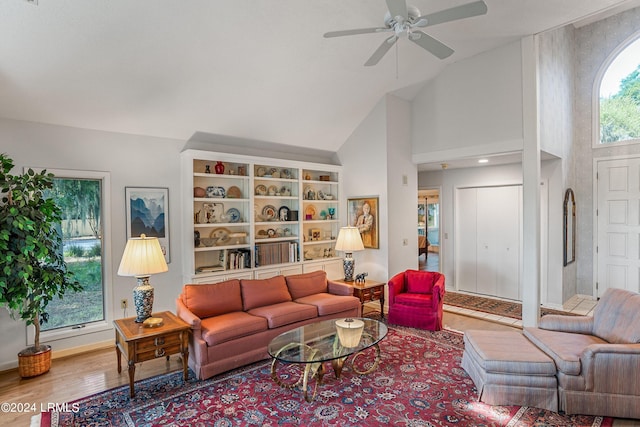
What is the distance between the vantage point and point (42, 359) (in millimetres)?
3357

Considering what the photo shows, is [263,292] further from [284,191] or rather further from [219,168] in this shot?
[284,191]

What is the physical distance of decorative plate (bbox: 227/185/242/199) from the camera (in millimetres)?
5004

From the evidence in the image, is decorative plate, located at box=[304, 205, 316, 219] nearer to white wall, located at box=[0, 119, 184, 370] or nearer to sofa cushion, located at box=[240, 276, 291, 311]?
sofa cushion, located at box=[240, 276, 291, 311]

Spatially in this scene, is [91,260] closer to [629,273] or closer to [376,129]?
[376,129]

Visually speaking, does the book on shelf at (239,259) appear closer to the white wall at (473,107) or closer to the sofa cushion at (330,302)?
the sofa cushion at (330,302)

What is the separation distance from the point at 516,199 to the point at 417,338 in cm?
324

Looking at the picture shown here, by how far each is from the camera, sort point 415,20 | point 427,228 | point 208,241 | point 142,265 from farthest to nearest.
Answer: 1. point 427,228
2. point 208,241
3. point 142,265
4. point 415,20

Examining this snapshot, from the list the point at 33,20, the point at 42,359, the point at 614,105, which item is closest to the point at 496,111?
the point at 614,105

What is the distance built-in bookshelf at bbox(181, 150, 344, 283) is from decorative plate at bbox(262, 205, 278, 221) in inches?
0.6

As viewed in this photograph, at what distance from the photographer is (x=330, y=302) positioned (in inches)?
169

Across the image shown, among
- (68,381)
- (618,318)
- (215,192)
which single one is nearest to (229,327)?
(68,381)

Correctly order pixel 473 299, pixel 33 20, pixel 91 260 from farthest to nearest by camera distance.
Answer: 1. pixel 473 299
2. pixel 91 260
3. pixel 33 20

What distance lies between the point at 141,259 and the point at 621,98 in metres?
7.49

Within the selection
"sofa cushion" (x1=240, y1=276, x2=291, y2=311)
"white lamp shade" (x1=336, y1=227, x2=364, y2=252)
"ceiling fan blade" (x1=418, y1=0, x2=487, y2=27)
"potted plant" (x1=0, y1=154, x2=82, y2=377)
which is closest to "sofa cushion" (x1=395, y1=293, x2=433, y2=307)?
"white lamp shade" (x1=336, y1=227, x2=364, y2=252)
